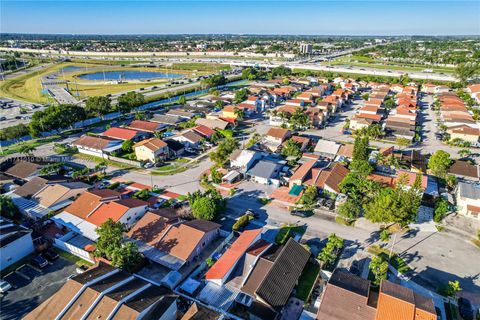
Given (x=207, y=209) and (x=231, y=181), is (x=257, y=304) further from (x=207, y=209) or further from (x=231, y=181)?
(x=231, y=181)

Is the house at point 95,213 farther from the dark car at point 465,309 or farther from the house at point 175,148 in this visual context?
the dark car at point 465,309

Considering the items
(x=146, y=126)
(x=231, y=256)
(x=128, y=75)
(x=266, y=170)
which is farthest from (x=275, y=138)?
(x=128, y=75)

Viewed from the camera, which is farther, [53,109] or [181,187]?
[53,109]

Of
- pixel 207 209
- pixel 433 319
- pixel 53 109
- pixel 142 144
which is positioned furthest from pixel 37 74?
pixel 433 319

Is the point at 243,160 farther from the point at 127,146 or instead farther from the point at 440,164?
the point at 440,164

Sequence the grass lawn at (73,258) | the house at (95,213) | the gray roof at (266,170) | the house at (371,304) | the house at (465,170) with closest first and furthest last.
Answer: the house at (371,304)
the grass lawn at (73,258)
the house at (95,213)
the gray roof at (266,170)
the house at (465,170)

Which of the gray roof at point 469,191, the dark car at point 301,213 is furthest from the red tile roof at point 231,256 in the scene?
the gray roof at point 469,191

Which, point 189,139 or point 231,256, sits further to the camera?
point 189,139
